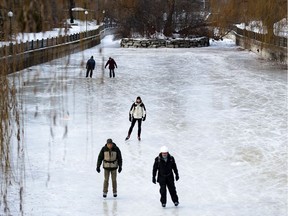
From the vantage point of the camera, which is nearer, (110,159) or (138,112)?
(110,159)

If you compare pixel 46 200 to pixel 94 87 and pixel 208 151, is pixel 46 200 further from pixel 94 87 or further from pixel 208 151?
pixel 94 87

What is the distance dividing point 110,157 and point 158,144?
449cm

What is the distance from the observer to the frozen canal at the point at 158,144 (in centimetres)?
862

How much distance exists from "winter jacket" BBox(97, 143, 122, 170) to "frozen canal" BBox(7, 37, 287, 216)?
23.0 inches

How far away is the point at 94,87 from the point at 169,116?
662 centimetres

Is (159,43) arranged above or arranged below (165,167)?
above

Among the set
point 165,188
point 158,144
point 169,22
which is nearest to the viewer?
point 165,188

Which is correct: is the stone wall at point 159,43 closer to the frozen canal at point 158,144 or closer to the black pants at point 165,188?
the frozen canal at point 158,144

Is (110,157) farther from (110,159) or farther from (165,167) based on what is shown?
(165,167)

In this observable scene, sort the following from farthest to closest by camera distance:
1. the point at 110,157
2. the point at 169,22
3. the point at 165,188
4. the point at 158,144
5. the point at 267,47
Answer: the point at 169,22, the point at 267,47, the point at 158,144, the point at 110,157, the point at 165,188

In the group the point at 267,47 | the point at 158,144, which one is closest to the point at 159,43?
the point at 267,47

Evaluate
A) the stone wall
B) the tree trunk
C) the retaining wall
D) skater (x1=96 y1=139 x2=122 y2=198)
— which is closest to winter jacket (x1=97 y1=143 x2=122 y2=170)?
skater (x1=96 y1=139 x2=122 y2=198)

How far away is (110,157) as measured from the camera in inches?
340

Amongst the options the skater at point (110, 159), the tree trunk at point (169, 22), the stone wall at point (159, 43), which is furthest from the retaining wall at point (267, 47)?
the skater at point (110, 159)
